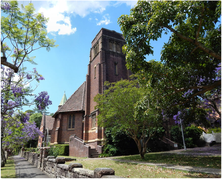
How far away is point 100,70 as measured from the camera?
2734 cm

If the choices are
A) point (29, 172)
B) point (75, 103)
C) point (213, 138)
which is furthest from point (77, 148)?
point (213, 138)

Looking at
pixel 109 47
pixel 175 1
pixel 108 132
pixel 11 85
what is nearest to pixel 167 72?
pixel 175 1

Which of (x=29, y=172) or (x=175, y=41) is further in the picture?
(x=29, y=172)

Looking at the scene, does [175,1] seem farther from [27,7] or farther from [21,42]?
[21,42]

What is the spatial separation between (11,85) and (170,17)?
8608 millimetres

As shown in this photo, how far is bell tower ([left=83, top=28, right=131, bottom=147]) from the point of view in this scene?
26312 mm

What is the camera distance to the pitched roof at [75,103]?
99.8 feet

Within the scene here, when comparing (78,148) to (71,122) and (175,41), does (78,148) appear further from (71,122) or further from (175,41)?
(175,41)

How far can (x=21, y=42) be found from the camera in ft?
27.1

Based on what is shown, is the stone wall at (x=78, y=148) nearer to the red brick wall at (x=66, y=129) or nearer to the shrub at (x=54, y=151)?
the shrub at (x=54, y=151)

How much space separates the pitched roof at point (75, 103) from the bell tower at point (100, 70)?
3.40 m

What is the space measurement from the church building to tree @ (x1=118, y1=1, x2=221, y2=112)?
16368 millimetres

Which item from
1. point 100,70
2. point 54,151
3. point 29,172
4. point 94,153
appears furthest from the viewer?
point 100,70

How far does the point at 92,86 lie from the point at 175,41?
20605 millimetres
